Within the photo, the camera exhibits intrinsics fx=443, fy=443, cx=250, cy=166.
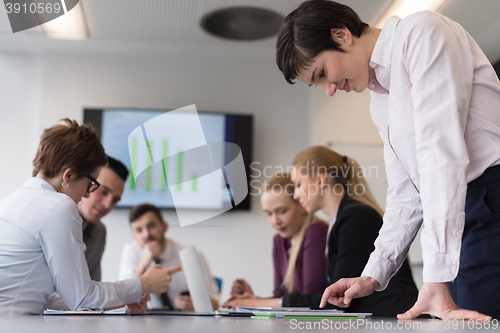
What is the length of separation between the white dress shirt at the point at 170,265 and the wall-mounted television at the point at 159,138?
0.51 metres

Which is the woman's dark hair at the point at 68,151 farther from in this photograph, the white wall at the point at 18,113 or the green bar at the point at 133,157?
the white wall at the point at 18,113

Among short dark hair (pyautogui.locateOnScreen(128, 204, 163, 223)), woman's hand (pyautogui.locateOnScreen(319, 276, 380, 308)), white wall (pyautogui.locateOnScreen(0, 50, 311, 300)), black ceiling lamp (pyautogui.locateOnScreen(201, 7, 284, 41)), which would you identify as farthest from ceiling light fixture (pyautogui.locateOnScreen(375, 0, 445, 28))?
woman's hand (pyautogui.locateOnScreen(319, 276, 380, 308))

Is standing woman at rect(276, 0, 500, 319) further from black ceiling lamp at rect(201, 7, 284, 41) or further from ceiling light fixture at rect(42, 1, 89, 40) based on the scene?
ceiling light fixture at rect(42, 1, 89, 40)

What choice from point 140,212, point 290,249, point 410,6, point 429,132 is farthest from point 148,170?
point 429,132

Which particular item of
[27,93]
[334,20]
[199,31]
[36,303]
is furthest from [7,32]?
[334,20]

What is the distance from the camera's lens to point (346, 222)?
4.96 ft

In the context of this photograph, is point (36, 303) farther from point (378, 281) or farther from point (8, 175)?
point (8, 175)

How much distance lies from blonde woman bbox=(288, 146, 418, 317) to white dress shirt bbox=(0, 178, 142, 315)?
764 millimetres

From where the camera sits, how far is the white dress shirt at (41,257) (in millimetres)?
1217

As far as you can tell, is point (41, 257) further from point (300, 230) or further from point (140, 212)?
point (140, 212)

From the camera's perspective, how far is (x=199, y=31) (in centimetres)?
321

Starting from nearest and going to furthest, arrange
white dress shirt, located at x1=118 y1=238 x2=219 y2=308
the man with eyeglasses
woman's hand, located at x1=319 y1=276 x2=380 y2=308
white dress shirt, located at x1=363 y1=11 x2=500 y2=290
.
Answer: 1. white dress shirt, located at x1=363 y1=11 x2=500 y2=290
2. woman's hand, located at x1=319 y1=276 x2=380 y2=308
3. the man with eyeglasses
4. white dress shirt, located at x1=118 y1=238 x2=219 y2=308

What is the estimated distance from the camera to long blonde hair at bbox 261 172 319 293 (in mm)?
2141

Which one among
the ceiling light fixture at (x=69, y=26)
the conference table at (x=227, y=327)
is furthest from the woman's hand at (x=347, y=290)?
the ceiling light fixture at (x=69, y=26)
